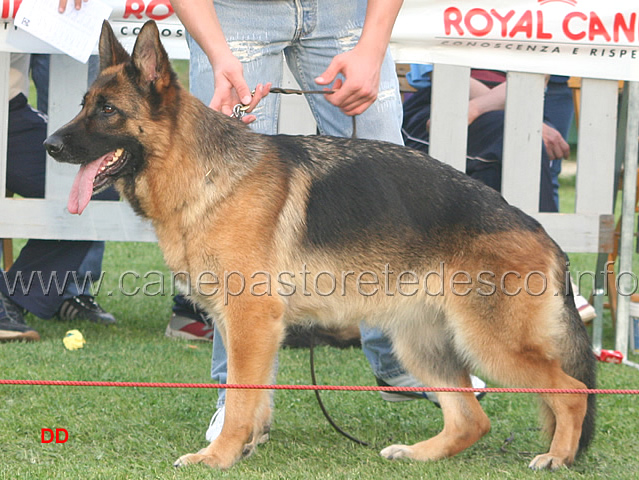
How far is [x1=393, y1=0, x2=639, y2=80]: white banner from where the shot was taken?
4.64 m

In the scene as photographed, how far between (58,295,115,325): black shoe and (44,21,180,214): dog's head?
2.61 metres

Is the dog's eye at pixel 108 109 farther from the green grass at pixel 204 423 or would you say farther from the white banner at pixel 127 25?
the white banner at pixel 127 25

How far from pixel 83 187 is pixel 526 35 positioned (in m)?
2.93

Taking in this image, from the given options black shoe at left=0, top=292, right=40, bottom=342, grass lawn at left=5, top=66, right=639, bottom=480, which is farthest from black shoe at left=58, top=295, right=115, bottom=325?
black shoe at left=0, top=292, right=40, bottom=342

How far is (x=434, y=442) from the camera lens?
10.4 ft

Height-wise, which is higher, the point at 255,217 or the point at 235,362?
the point at 255,217

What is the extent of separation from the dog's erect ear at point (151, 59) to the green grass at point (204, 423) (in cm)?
135

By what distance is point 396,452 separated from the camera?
122 inches

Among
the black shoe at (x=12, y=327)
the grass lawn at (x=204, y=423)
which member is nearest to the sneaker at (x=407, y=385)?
the grass lawn at (x=204, y=423)

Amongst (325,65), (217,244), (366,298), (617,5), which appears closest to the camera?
(217,244)

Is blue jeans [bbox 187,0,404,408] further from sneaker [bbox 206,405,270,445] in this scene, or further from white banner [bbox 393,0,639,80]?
white banner [bbox 393,0,639,80]

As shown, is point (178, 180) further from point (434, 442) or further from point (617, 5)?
point (617, 5)

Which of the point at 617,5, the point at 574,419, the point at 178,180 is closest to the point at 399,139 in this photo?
the point at 178,180

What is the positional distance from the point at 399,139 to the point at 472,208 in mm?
653
